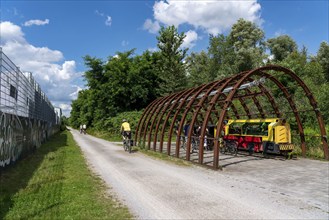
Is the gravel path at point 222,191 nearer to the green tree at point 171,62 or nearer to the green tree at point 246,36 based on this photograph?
the green tree at point 171,62

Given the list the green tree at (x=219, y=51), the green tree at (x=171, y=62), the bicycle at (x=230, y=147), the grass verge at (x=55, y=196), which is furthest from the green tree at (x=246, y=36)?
the grass verge at (x=55, y=196)

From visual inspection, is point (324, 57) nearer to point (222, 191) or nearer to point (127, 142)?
point (127, 142)

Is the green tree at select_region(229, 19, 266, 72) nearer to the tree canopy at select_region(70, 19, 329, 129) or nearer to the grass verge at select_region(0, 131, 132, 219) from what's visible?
the tree canopy at select_region(70, 19, 329, 129)

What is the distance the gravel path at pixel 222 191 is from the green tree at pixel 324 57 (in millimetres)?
34665

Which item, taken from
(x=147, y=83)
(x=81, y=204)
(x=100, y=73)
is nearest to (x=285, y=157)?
(x=81, y=204)

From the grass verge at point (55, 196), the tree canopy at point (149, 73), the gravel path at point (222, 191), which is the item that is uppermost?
the tree canopy at point (149, 73)

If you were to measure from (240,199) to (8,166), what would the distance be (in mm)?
7889

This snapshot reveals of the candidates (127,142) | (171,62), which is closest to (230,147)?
(127,142)

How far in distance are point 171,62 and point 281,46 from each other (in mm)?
25733

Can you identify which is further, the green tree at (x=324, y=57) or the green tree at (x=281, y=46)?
the green tree at (x=281, y=46)

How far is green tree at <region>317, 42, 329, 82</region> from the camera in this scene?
42969mm

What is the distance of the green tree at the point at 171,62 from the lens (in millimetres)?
39388

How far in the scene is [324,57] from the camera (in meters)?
43.6

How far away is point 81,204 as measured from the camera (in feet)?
21.6
